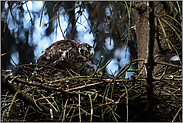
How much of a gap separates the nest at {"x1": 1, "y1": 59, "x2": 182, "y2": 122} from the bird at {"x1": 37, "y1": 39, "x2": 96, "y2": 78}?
0.64 m

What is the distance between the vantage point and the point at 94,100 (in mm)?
814

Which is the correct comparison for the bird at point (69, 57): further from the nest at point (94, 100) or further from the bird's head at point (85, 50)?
the nest at point (94, 100)

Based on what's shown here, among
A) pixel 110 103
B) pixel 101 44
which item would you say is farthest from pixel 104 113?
pixel 101 44

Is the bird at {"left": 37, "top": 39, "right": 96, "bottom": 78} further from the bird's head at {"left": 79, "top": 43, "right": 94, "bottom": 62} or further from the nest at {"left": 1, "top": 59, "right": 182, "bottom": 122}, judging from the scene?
the nest at {"left": 1, "top": 59, "right": 182, "bottom": 122}

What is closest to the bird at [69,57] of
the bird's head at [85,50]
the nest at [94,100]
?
the bird's head at [85,50]

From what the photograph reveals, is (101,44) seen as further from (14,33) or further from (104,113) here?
(104,113)

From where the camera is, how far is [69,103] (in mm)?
857

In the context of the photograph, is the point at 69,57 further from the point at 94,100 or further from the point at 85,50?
the point at 94,100

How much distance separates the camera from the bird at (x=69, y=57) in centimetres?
157

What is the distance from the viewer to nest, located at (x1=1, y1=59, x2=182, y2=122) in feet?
2.63

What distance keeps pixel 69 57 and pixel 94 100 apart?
2.75ft

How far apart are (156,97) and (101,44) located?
1.15 metres

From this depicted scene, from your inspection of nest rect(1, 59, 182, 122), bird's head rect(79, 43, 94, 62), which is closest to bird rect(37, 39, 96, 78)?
bird's head rect(79, 43, 94, 62)

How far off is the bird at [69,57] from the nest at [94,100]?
64cm
